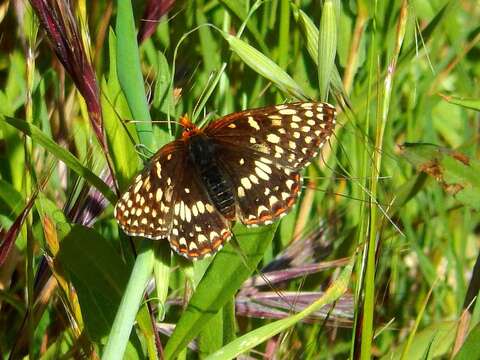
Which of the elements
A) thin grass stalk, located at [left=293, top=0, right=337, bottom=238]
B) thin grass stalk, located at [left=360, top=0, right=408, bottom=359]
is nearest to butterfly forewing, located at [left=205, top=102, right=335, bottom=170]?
thin grass stalk, located at [left=293, top=0, right=337, bottom=238]

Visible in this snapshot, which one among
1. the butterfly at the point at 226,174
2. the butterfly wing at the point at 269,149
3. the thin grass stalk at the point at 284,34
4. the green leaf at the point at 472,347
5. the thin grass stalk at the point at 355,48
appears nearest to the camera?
the green leaf at the point at 472,347

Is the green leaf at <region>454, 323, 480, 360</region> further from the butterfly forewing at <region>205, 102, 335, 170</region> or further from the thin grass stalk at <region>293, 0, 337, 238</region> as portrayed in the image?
the butterfly forewing at <region>205, 102, 335, 170</region>

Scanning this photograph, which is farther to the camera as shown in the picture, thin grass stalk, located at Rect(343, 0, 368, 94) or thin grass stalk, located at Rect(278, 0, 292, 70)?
thin grass stalk, located at Rect(343, 0, 368, 94)

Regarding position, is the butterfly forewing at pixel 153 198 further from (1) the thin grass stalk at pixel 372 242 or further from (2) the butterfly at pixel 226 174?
(1) the thin grass stalk at pixel 372 242

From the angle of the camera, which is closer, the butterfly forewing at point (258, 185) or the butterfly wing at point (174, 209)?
the butterfly wing at point (174, 209)

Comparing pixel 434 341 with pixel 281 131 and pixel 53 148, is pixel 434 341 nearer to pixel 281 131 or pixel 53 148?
pixel 281 131

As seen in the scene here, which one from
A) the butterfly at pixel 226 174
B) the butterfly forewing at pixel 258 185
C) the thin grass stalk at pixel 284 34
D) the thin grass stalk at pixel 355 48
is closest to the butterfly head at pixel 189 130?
the butterfly at pixel 226 174

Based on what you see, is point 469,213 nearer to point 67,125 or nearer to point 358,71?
point 358,71

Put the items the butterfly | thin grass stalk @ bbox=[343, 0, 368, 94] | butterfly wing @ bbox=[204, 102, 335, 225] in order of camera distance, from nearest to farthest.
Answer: the butterfly
butterfly wing @ bbox=[204, 102, 335, 225]
thin grass stalk @ bbox=[343, 0, 368, 94]
